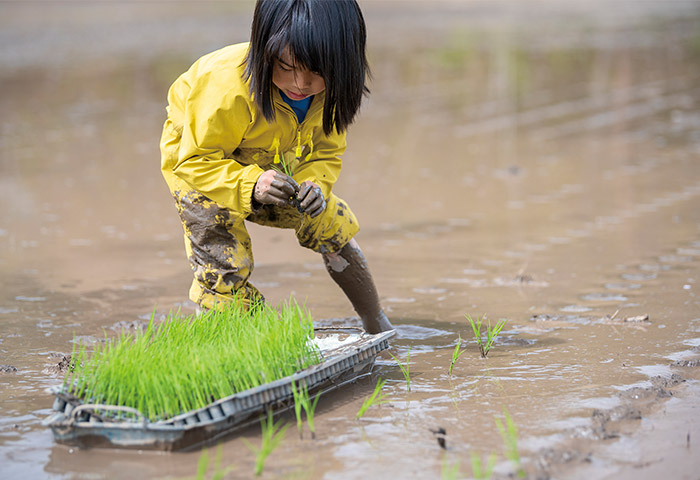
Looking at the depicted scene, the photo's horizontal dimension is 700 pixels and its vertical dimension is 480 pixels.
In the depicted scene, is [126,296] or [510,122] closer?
[126,296]

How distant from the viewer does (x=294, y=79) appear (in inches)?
129

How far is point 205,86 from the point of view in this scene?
3.40m

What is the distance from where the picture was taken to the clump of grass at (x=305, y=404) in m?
2.83

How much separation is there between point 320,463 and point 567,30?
1696cm

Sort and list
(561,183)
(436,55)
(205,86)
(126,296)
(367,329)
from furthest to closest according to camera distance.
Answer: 1. (436,55)
2. (561,183)
3. (126,296)
4. (367,329)
5. (205,86)

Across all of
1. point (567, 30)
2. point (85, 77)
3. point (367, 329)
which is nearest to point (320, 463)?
point (367, 329)

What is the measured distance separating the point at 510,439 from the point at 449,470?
0.88 ft

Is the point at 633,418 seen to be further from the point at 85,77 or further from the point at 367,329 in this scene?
the point at 85,77

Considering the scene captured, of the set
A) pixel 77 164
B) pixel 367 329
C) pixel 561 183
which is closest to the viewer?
pixel 367 329

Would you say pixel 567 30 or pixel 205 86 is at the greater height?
pixel 567 30

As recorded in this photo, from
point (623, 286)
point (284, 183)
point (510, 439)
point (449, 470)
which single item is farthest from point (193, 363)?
point (623, 286)

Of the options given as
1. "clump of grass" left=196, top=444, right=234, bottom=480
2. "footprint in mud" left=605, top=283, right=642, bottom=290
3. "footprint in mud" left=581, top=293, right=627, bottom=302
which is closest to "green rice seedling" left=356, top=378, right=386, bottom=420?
"clump of grass" left=196, top=444, right=234, bottom=480

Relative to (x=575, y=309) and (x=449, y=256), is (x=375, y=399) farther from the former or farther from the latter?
(x=449, y=256)

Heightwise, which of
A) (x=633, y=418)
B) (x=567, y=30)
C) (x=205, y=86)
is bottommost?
(x=633, y=418)
